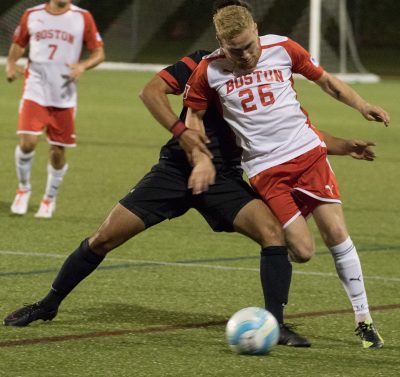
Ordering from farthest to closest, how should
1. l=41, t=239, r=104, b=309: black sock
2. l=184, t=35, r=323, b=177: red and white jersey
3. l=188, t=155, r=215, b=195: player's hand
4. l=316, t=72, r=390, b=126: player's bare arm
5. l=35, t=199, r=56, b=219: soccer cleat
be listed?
l=35, t=199, r=56, b=219: soccer cleat
l=41, t=239, r=104, b=309: black sock
l=316, t=72, r=390, b=126: player's bare arm
l=184, t=35, r=323, b=177: red and white jersey
l=188, t=155, r=215, b=195: player's hand

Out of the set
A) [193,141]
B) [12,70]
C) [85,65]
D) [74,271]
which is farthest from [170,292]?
[12,70]

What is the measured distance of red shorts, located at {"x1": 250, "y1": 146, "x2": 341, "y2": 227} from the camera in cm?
693

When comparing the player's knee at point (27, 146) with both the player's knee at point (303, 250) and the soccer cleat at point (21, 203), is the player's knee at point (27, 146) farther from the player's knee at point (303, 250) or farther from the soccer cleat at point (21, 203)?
the player's knee at point (303, 250)

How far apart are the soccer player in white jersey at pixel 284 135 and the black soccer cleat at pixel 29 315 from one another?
1359 millimetres

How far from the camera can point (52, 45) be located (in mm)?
12570

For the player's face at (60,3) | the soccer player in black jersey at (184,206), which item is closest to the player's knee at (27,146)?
the player's face at (60,3)

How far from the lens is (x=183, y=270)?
30.9 feet

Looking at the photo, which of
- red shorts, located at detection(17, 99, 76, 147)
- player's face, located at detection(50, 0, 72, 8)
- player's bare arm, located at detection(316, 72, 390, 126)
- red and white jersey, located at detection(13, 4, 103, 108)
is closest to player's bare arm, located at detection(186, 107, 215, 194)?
player's bare arm, located at detection(316, 72, 390, 126)

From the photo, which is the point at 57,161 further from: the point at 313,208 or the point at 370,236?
the point at 313,208

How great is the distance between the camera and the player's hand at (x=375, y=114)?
6.91 m

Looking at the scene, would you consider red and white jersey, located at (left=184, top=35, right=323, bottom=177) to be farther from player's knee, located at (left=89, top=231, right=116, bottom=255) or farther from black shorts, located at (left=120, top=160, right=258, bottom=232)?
player's knee, located at (left=89, top=231, right=116, bottom=255)

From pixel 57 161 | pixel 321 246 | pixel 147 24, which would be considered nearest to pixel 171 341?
pixel 321 246

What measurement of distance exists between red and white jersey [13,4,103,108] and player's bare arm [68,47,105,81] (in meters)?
0.06

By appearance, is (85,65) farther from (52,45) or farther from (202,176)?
(202,176)
